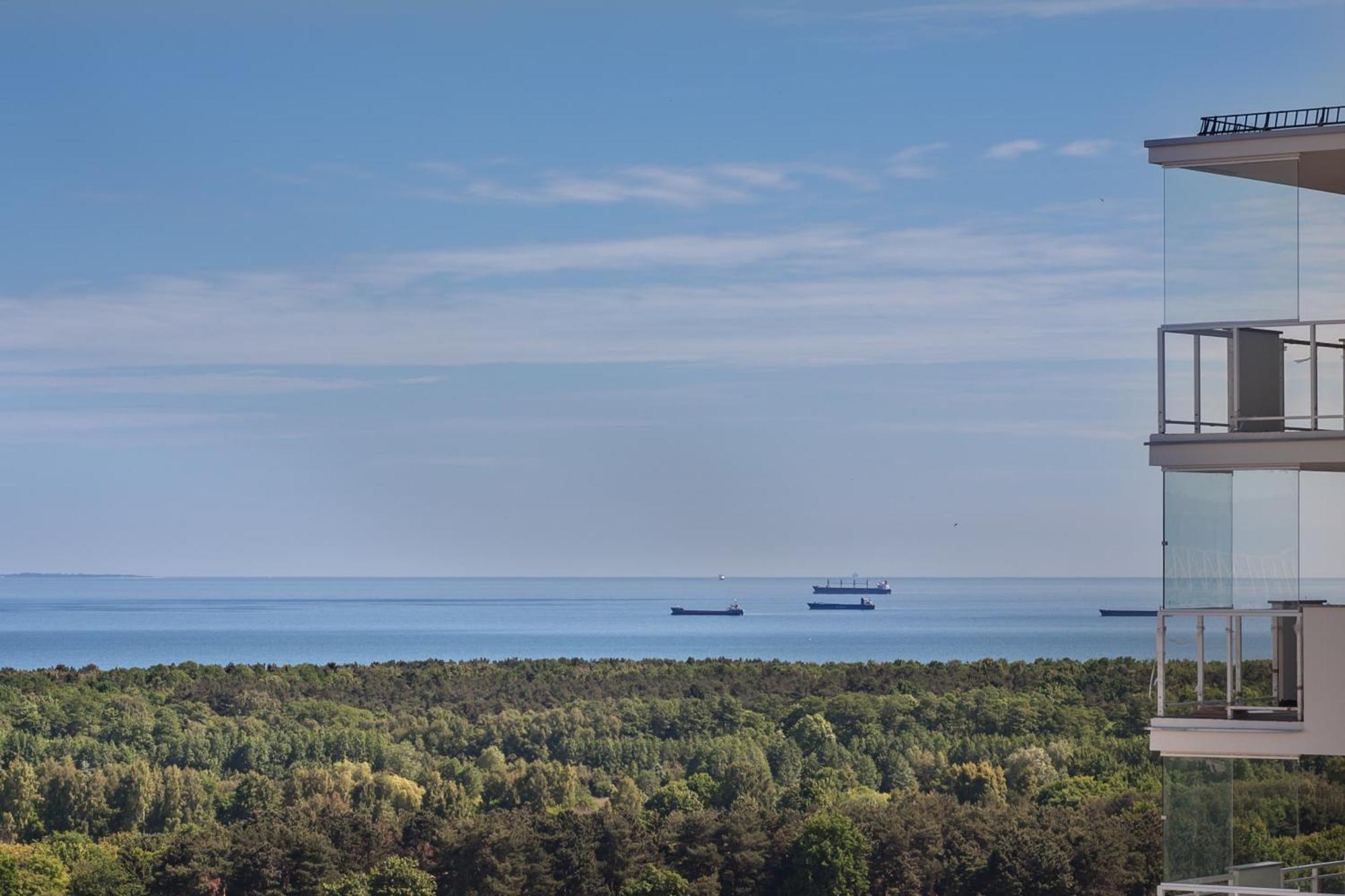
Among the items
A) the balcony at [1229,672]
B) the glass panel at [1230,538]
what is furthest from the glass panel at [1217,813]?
the glass panel at [1230,538]

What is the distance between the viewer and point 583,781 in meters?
59.4

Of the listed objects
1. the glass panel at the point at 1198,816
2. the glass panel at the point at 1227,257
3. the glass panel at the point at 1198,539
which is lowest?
the glass panel at the point at 1198,816

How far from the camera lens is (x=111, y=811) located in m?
51.4

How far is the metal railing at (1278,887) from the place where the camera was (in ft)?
37.1

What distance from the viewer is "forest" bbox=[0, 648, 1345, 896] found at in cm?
4122

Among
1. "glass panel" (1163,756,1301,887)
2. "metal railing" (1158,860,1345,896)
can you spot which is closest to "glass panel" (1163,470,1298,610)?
"glass panel" (1163,756,1301,887)

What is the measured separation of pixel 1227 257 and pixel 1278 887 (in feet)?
14.2

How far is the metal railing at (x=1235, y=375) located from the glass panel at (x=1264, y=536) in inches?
14.7

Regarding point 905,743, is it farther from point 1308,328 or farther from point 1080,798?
point 1308,328

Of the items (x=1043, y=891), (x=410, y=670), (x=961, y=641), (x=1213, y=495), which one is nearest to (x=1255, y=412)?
(x=1213, y=495)

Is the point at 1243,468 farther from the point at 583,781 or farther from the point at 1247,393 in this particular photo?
the point at 583,781

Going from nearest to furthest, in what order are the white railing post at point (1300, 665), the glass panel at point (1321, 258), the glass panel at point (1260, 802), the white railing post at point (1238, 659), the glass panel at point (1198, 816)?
the white railing post at point (1300, 665) → the glass panel at point (1198, 816) → the glass panel at point (1260, 802) → the white railing post at point (1238, 659) → the glass panel at point (1321, 258)

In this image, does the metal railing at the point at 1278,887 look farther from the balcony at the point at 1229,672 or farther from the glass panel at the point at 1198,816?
the balcony at the point at 1229,672

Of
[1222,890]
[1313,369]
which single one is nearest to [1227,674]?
[1222,890]
